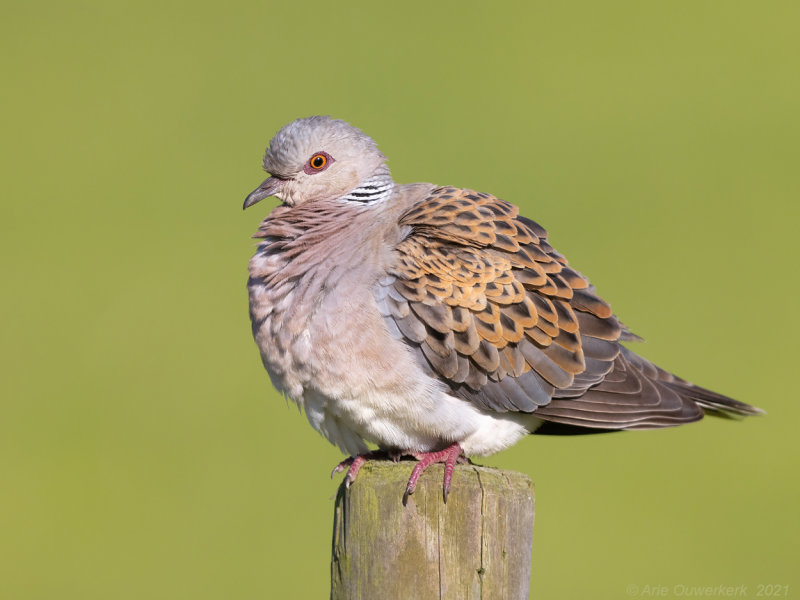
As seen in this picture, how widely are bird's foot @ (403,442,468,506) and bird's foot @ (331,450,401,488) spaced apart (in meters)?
0.20

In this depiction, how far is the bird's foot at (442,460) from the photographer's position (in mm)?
3854

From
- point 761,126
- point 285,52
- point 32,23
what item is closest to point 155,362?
point 285,52

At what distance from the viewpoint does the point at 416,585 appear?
3.74 metres

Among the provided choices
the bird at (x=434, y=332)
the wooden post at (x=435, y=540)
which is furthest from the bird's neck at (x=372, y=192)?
the wooden post at (x=435, y=540)

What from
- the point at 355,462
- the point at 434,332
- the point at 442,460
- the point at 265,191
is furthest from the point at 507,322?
the point at 265,191

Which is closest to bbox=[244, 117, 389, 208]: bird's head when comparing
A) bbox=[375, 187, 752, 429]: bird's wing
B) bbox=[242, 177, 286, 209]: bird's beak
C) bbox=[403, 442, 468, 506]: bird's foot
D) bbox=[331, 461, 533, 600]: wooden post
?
bbox=[242, 177, 286, 209]: bird's beak

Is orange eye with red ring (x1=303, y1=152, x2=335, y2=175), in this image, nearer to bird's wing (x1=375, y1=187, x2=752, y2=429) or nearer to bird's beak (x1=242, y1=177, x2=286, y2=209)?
bird's beak (x1=242, y1=177, x2=286, y2=209)

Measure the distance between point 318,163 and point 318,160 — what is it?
0.02m

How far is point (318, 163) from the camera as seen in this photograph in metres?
5.41

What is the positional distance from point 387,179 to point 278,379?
114 centimetres

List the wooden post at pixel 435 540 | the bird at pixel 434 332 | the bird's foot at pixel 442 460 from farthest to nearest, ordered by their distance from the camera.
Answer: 1. the bird at pixel 434 332
2. the bird's foot at pixel 442 460
3. the wooden post at pixel 435 540

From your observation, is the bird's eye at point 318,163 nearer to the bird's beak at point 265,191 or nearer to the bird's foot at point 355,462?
the bird's beak at point 265,191

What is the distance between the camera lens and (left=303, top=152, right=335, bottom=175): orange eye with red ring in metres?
5.41

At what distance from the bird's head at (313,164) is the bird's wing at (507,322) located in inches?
16.5
